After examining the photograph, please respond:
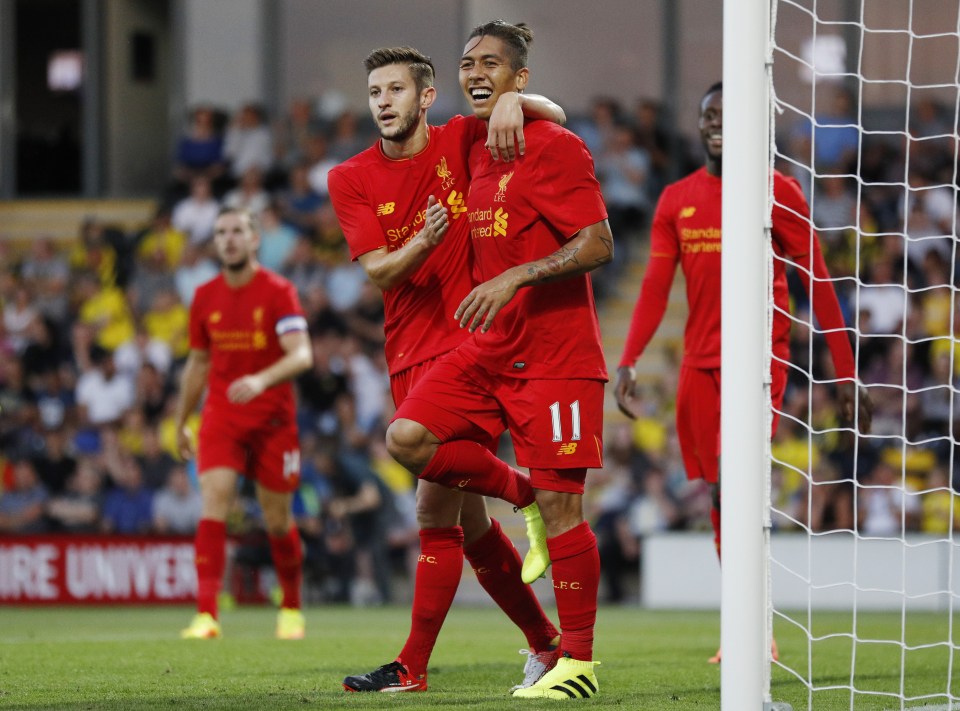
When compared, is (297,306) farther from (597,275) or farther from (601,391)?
(597,275)

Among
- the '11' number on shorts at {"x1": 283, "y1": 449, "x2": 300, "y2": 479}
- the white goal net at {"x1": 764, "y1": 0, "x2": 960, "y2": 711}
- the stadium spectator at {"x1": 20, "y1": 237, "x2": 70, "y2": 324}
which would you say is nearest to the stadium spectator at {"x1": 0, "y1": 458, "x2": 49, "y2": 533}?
the stadium spectator at {"x1": 20, "y1": 237, "x2": 70, "y2": 324}

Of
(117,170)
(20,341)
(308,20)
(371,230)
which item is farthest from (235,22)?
(371,230)

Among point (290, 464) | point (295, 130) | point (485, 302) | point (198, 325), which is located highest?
point (295, 130)

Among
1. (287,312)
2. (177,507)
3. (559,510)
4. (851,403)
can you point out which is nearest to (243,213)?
(287,312)

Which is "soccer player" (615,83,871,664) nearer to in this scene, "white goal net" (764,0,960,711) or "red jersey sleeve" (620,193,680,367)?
"red jersey sleeve" (620,193,680,367)

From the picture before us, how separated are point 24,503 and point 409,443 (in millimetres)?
9257

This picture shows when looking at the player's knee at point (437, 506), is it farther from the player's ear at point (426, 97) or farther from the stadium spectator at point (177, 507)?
the stadium spectator at point (177, 507)

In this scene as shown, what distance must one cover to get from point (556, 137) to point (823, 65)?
39.0 feet

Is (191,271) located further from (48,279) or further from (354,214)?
(354,214)

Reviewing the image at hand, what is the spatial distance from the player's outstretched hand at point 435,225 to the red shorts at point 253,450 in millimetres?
3777

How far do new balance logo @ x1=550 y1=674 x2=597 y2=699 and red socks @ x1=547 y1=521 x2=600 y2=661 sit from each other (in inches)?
2.9

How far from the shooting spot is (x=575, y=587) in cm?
483

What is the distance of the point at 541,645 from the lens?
5430 mm

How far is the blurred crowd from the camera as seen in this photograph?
1207 cm
